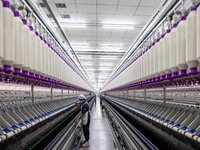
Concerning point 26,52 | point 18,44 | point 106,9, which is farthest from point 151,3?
point 18,44

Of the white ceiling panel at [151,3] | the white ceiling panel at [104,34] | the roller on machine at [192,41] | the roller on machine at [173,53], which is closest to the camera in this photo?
the roller on machine at [192,41]

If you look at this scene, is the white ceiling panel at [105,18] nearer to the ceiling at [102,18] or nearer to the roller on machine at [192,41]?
the ceiling at [102,18]

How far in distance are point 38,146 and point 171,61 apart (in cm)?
214

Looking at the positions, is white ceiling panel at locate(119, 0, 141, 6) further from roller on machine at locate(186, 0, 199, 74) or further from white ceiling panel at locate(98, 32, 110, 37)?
roller on machine at locate(186, 0, 199, 74)

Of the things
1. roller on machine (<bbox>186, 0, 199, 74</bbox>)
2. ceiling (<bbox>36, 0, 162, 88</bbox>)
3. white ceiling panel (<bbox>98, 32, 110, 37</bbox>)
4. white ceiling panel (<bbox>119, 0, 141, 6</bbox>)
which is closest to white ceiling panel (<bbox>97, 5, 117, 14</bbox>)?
ceiling (<bbox>36, 0, 162, 88</bbox>)

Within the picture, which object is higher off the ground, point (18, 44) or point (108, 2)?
point (108, 2)

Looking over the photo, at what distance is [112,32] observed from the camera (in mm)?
8773

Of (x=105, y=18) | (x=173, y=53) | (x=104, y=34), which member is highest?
(x=105, y=18)

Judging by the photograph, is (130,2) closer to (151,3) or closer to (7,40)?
(151,3)

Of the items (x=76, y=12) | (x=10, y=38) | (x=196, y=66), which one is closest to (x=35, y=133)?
(x=10, y=38)

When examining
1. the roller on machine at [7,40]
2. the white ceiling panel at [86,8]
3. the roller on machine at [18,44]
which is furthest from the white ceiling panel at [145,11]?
the roller on machine at [7,40]

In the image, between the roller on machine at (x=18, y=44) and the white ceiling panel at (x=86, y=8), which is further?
the white ceiling panel at (x=86, y=8)

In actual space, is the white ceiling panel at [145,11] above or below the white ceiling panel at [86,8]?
below

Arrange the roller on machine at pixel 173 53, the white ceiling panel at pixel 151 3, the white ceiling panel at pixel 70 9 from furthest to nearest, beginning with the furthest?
the white ceiling panel at pixel 70 9 → the white ceiling panel at pixel 151 3 → the roller on machine at pixel 173 53
